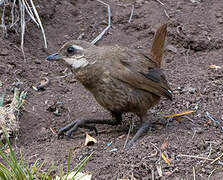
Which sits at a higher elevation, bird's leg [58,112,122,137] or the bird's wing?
the bird's wing

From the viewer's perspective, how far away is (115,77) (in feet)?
14.1

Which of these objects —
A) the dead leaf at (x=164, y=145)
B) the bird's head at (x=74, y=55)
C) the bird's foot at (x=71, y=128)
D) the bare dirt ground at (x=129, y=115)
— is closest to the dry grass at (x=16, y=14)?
the bare dirt ground at (x=129, y=115)

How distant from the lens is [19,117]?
4793 millimetres

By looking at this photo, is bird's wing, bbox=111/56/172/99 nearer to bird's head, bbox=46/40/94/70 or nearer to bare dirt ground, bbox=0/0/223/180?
bird's head, bbox=46/40/94/70

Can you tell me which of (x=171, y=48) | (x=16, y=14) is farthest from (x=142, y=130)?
(x=16, y=14)

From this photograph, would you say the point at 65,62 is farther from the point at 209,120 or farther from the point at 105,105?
the point at 209,120

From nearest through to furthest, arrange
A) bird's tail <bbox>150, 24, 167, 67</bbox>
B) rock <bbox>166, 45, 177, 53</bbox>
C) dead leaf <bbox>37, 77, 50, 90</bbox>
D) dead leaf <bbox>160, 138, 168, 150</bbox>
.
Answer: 1. dead leaf <bbox>160, 138, 168, 150</bbox>
2. bird's tail <bbox>150, 24, 167, 67</bbox>
3. dead leaf <bbox>37, 77, 50, 90</bbox>
4. rock <bbox>166, 45, 177, 53</bbox>

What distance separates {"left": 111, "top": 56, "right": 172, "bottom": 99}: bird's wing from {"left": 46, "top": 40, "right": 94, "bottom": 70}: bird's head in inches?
12.9

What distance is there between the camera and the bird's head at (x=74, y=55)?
4.36 m

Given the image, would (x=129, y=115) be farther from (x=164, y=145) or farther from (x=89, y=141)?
(x=164, y=145)

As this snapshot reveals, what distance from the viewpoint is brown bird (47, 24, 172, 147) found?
4297 mm

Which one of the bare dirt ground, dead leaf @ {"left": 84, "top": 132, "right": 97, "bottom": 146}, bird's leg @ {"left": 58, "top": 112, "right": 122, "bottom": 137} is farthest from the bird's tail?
dead leaf @ {"left": 84, "top": 132, "right": 97, "bottom": 146}

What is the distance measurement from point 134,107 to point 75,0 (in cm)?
314

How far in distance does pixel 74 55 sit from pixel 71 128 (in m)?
0.82
